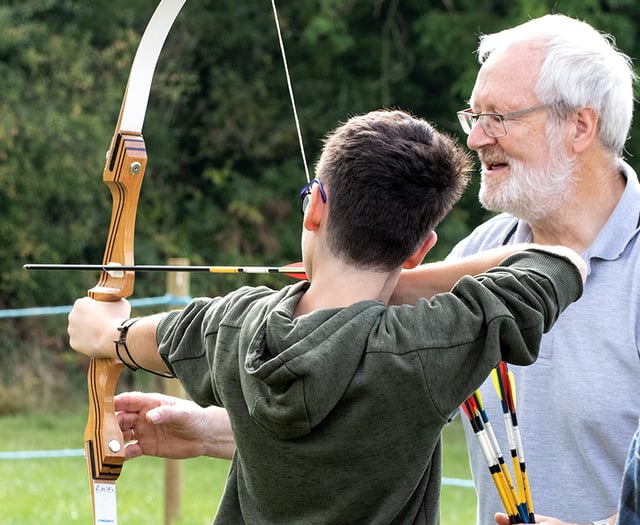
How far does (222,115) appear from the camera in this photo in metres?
12.5

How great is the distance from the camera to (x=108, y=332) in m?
2.12

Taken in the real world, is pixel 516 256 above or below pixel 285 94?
above

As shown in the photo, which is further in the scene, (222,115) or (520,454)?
(222,115)

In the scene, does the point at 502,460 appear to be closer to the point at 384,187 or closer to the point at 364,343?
the point at 364,343

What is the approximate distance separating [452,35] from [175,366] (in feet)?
34.3

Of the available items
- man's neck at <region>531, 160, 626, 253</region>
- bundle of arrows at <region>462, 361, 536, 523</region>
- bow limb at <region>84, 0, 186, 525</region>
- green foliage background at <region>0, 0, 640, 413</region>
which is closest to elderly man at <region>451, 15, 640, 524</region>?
man's neck at <region>531, 160, 626, 253</region>

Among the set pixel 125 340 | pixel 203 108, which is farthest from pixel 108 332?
pixel 203 108

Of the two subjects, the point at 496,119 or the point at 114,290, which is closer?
the point at 114,290

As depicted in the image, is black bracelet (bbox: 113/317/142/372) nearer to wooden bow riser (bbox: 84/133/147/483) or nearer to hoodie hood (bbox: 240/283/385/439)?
wooden bow riser (bbox: 84/133/147/483)

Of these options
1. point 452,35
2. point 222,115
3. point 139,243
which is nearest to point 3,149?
point 139,243

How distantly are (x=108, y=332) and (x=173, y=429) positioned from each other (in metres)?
0.32

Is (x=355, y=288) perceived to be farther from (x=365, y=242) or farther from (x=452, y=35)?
(x=452, y=35)

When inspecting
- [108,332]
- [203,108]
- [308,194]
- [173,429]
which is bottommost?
[203,108]

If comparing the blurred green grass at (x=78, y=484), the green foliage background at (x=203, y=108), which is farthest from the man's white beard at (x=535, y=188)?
the green foliage background at (x=203, y=108)
